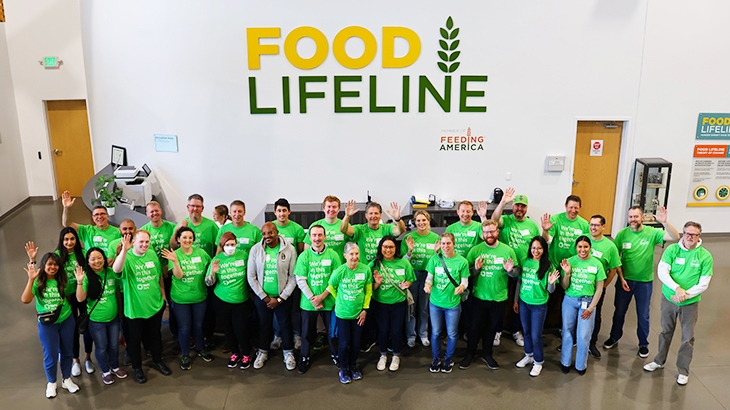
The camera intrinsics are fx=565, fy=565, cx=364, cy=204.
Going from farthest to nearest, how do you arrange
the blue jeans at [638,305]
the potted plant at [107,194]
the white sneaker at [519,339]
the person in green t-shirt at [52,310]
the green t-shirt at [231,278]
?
the potted plant at [107,194]
the white sneaker at [519,339]
the blue jeans at [638,305]
the green t-shirt at [231,278]
the person in green t-shirt at [52,310]

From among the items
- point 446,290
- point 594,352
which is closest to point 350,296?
point 446,290

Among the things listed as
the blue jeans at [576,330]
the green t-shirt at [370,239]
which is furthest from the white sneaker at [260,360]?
the blue jeans at [576,330]

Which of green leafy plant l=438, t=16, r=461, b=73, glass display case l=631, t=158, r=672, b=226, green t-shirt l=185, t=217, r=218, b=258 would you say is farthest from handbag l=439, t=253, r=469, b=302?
glass display case l=631, t=158, r=672, b=226

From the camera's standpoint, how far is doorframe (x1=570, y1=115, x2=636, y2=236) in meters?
8.32

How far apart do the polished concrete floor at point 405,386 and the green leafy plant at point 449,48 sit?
4009 mm

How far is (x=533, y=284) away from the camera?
4945mm

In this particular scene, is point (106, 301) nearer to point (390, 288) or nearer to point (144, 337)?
point (144, 337)

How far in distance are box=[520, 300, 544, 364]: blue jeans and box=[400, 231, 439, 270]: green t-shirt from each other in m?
0.94

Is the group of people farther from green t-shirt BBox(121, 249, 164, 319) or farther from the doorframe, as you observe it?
the doorframe

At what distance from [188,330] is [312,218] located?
3143mm

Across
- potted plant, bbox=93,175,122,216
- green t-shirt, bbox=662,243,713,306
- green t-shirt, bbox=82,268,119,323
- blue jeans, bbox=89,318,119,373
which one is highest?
potted plant, bbox=93,175,122,216

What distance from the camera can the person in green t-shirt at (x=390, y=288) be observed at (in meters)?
4.94

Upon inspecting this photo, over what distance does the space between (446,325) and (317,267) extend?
1.31m

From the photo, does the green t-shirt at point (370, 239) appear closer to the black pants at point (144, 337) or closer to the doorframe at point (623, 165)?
the black pants at point (144, 337)
